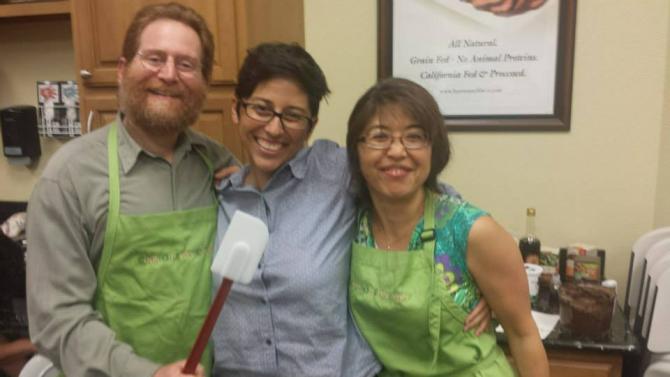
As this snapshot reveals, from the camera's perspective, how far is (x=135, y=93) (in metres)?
1.18

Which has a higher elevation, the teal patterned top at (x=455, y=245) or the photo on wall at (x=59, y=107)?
the photo on wall at (x=59, y=107)

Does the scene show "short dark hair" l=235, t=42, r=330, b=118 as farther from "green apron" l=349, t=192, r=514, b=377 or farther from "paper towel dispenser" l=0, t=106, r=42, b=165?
"paper towel dispenser" l=0, t=106, r=42, b=165

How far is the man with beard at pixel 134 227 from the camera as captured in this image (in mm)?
1067

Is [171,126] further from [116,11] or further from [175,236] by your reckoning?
[116,11]

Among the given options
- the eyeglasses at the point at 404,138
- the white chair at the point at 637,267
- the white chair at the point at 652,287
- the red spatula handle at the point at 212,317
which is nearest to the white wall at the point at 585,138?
the white chair at the point at 637,267

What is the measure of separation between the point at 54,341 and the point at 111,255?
0.18m

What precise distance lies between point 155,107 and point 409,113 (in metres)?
0.51

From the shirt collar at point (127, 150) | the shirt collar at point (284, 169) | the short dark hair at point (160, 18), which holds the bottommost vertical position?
the shirt collar at point (284, 169)

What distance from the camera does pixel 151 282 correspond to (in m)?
1.14

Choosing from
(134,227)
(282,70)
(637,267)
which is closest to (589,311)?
(637,267)

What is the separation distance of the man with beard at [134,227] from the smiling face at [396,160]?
38 cm

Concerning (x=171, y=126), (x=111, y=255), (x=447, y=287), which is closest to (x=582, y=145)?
(x=447, y=287)

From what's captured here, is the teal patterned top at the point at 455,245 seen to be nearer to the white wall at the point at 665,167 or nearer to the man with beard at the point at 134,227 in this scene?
the man with beard at the point at 134,227

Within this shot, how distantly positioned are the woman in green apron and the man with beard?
0.35 metres
